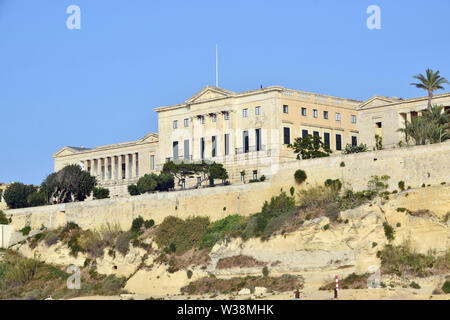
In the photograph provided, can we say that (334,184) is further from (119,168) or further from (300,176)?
(119,168)

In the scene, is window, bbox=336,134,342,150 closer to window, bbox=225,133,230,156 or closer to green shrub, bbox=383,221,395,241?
window, bbox=225,133,230,156

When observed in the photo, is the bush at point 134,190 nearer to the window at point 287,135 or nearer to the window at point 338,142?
the window at point 287,135

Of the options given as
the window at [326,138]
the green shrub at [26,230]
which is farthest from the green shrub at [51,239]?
the window at [326,138]

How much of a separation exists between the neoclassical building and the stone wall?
7.48 meters

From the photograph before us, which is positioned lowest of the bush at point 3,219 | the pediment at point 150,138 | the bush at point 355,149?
the bush at point 3,219

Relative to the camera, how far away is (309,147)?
329 feet

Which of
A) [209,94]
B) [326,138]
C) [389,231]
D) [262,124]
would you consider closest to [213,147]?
[209,94]

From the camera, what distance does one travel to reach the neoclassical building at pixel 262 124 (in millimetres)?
102812

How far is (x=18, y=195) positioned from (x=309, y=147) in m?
36.0

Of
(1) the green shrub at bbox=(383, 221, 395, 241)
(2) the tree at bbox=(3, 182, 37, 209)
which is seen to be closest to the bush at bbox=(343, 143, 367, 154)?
(1) the green shrub at bbox=(383, 221, 395, 241)

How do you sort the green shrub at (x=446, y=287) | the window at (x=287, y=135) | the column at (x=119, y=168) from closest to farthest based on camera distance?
1. the green shrub at (x=446, y=287)
2. the window at (x=287, y=135)
3. the column at (x=119, y=168)

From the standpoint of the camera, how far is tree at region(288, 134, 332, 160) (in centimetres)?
9894

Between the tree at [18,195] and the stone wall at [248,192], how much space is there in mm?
6857
